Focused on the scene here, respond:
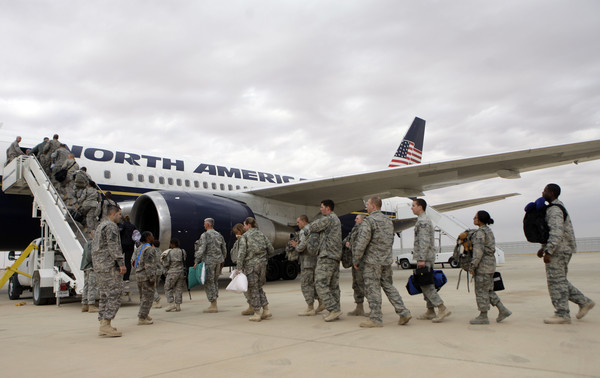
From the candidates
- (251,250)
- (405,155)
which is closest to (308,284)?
(251,250)

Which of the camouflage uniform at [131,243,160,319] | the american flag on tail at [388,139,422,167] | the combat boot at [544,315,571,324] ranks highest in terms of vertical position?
the american flag on tail at [388,139,422,167]

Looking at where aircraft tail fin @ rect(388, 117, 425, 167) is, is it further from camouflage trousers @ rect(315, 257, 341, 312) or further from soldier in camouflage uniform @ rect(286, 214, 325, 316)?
camouflage trousers @ rect(315, 257, 341, 312)

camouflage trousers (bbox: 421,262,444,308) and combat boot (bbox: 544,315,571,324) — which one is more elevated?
camouflage trousers (bbox: 421,262,444,308)

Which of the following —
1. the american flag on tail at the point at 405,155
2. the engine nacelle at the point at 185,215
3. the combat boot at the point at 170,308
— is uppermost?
the american flag on tail at the point at 405,155

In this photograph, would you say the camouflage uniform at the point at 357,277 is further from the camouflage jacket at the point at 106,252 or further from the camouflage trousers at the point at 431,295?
the camouflage jacket at the point at 106,252

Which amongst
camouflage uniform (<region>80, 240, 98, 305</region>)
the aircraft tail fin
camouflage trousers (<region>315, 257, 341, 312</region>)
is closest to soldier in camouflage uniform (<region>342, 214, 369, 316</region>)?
camouflage trousers (<region>315, 257, 341, 312</region>)

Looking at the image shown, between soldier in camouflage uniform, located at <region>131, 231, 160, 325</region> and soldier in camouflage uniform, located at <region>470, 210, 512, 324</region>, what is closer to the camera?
soldier in camouflage uniform, located at <region>470, 210, 512, 324</region>

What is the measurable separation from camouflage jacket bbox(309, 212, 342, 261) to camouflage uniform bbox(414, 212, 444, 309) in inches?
36.9

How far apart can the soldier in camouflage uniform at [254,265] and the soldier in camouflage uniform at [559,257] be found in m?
3.23

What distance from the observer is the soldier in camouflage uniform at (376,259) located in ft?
16.2

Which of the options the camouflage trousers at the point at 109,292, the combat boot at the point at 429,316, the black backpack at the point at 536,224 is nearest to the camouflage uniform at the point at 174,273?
the camouflage trousers at the point at 109,292

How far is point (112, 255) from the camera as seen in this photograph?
16.1ft

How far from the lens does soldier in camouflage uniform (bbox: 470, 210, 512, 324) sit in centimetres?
487

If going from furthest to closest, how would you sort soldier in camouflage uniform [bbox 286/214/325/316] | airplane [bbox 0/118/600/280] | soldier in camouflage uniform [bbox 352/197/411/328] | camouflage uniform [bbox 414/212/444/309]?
airplane [bbox 0/118/600/280]
soldier in camouflage uniform [bbox 286/214/325/316]
camouflage uniform [bbox 414/212/444/309]
soldier in camouflage uniform [bbox 352/197/411/328]
